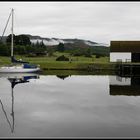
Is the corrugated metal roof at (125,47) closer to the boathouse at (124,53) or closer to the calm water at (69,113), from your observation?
the boathouse at (124,53)

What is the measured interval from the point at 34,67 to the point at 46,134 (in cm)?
3196

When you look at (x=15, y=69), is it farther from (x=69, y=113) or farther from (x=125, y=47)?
(x=69, y=113)

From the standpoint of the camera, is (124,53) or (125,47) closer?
(124,53)

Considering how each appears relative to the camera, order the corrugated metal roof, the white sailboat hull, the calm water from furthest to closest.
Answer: the corrugated metal roof < the white sailboat hull < the calm water

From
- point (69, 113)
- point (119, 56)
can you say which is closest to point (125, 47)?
point (119, 56)

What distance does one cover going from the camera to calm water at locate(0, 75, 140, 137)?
15.0 metres

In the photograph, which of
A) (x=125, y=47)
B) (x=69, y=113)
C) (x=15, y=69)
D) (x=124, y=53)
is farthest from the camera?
(x=125, y=47)

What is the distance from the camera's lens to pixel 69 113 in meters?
18.9

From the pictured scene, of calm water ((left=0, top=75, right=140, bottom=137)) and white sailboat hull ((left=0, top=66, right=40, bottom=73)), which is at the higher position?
white sailboat hull ((left=0, top=66, right=40, bottom=73))

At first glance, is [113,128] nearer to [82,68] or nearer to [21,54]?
[82,68]

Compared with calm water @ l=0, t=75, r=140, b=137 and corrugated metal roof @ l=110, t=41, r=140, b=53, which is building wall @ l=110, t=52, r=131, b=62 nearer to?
corrugated metal roof @ l=110, t=41, r=140, b=53

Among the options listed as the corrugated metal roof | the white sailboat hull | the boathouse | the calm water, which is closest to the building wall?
the boathouse

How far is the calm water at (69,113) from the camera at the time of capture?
49.2 ft

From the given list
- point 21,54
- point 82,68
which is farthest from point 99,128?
point 21,54
